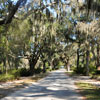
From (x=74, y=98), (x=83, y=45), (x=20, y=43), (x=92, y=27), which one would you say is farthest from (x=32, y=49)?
(x=74, y=98)

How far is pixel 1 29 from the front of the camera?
1730 centimetres

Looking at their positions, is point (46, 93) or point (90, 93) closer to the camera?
point (90, 93)

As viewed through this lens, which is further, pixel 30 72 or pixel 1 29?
pixel 30 72

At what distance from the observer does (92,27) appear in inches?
852

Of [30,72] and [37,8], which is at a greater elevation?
[37,8]

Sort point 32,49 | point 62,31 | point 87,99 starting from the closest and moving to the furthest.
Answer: point 87,99 → point 62,31 → point 32,49

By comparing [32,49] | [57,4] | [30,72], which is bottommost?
[30,72]

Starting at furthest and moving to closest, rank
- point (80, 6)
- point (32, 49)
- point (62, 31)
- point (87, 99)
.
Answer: point (32, 49), point (62, 31), point (80, 6), point (87, 99)

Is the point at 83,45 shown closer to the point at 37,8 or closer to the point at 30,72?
the point at 30,72

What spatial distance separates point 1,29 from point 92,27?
10.9 m

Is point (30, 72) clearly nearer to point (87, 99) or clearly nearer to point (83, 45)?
point (83, 45)

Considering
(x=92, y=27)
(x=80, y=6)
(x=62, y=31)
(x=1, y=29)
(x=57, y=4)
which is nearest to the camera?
(x=57, y=4)

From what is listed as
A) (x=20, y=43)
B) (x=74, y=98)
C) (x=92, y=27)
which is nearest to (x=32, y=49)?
(x=20, y=43)

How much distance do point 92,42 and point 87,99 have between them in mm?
17938
